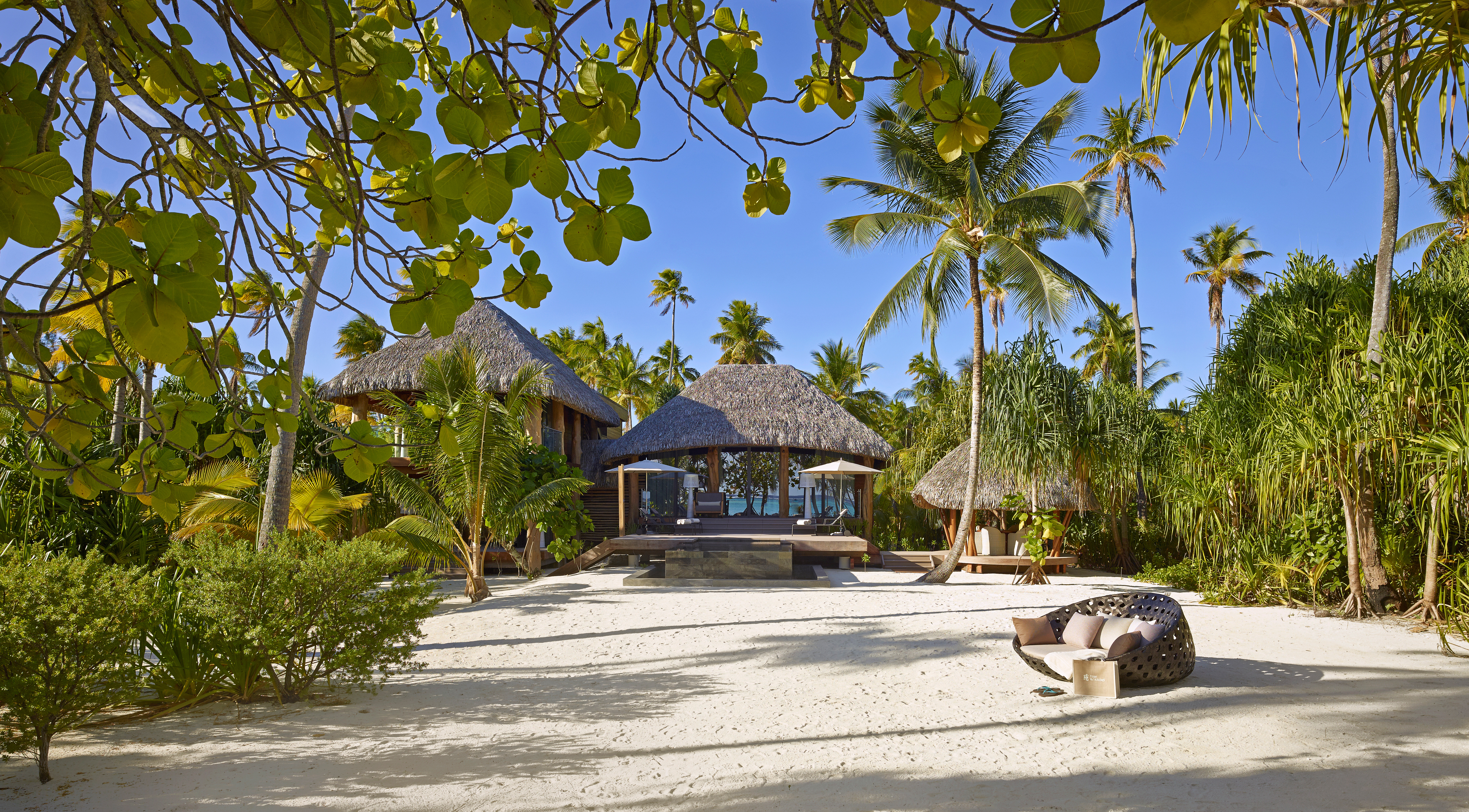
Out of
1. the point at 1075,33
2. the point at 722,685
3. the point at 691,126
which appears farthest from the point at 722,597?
the point at 1075,33

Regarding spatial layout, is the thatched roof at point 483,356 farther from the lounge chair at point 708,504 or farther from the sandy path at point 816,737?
the sandy path at point 816,737

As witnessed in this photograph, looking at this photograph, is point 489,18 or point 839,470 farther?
point 839,470

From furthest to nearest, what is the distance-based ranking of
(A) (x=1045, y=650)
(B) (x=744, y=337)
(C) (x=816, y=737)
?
(B) (x=744, y=337) → (A) (x=1045, y=650) → (C) (x=816, y=737)

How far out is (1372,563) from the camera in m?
8.35

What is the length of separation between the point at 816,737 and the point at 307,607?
11.3 feet

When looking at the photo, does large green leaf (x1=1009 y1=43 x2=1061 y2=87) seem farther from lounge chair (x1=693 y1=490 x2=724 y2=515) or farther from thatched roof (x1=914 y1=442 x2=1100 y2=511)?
lounge chair (x1=693 y1=490 x2=724 y2=515)

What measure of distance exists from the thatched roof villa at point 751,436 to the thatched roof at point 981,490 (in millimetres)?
2274

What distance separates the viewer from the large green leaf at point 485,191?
1.12 meters

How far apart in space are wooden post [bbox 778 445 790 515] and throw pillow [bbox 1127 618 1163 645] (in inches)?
512

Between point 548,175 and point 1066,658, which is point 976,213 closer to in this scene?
point 1066,658

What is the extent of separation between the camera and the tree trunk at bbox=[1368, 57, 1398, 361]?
8102mm

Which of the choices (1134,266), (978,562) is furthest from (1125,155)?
(978,562)

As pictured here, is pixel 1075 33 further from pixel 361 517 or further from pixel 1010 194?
pixel 361 517

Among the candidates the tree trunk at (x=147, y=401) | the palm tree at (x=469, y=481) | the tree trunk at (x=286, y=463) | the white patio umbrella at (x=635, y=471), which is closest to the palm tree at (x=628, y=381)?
the white patio umbrella at (x=635, y=471)
